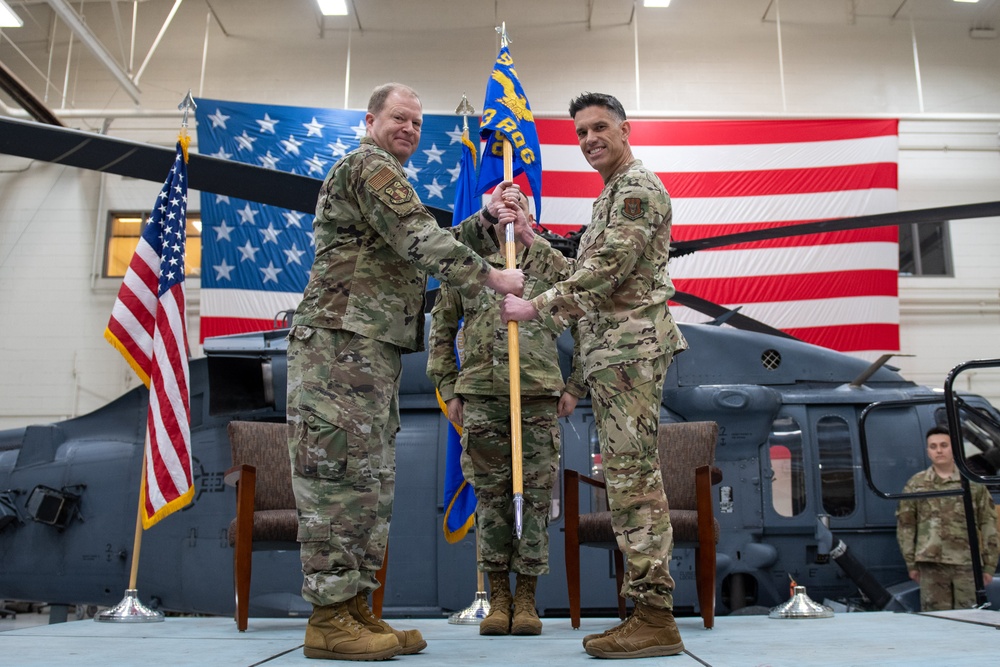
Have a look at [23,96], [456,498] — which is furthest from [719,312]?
[23,96]

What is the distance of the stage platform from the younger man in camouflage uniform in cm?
22

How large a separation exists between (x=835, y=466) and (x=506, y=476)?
296 centimetres

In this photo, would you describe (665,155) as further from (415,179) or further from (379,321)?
(379,321)

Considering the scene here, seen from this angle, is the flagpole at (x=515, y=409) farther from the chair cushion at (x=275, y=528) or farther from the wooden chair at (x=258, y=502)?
→ the chair cushion at (x=275, y=528)

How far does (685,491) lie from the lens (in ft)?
12.7

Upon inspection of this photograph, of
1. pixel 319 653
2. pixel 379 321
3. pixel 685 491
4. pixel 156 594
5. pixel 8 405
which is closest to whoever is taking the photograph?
pixel 319 653

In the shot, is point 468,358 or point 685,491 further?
point 685,491

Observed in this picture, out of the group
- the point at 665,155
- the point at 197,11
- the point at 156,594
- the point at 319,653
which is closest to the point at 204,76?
the point at 197,11

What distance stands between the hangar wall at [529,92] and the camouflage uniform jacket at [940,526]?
647 cm

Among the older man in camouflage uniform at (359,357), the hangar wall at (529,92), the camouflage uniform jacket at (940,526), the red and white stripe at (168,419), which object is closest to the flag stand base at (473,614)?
the older man in camouflage uniform at (359,357)

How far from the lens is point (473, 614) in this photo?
3.86m

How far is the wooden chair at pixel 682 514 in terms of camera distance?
3377 mm

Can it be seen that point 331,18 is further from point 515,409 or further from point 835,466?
point 515,409

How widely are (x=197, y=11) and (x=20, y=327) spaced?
5.19 metres
